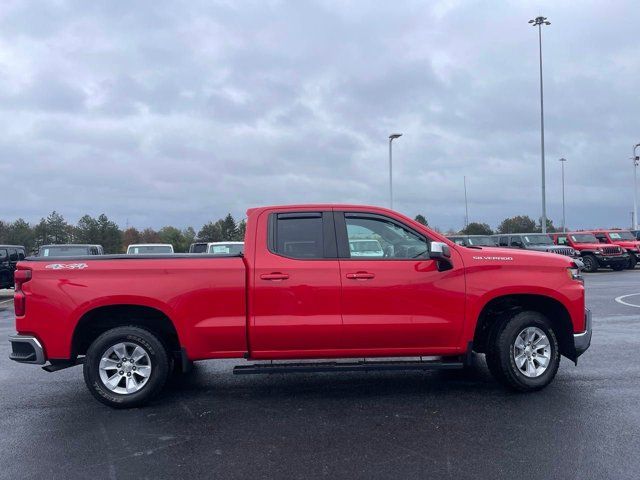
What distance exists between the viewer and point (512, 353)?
6.29m

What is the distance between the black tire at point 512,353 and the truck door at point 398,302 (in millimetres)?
487

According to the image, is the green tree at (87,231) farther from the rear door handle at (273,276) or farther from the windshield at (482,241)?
the rear door handle at (273,276)

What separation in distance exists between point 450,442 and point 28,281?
424cm

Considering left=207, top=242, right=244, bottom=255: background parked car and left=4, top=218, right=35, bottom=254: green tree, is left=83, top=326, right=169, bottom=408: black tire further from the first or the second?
left=4, top=218, right=35, bottom=254: green tree

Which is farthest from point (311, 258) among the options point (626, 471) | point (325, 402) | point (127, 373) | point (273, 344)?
point (626, 471)

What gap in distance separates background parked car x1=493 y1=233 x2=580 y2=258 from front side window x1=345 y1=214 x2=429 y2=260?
21.6 m

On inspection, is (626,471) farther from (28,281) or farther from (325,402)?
(28,281)

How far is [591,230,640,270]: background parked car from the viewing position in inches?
1129

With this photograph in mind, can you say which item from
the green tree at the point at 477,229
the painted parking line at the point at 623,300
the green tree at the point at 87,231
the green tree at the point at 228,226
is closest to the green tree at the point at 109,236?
the green tree at the point at 87,231

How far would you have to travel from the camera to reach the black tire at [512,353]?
6.27m

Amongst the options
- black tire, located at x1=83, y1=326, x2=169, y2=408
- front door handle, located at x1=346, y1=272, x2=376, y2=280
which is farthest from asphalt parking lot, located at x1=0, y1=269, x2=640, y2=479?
front door handle, located at x1=346, y1=272, x2=376, y2=280

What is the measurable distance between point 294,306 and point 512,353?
231cm

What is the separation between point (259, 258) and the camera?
6102 millimetres

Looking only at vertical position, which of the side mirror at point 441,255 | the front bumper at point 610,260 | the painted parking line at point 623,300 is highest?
the side mirror at point 441,255
